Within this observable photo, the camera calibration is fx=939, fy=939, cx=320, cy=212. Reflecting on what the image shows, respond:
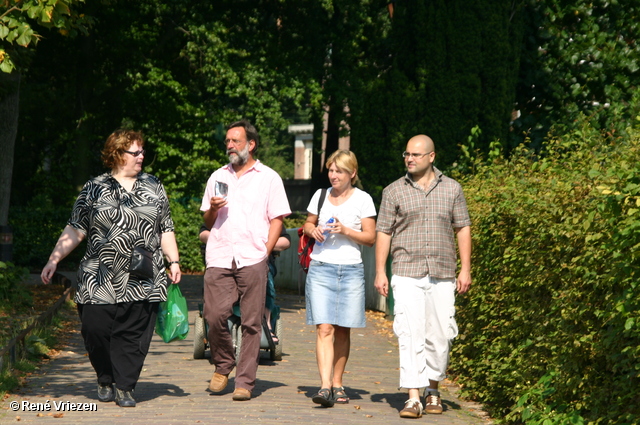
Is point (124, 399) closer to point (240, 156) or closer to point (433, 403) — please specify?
point (240, 156)

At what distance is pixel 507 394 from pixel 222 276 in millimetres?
2348

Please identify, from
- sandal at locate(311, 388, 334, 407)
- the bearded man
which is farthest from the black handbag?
sandal at locate(311, 388, 334, 407)

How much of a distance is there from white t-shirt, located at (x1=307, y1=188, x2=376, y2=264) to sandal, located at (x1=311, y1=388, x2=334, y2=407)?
3.26ft

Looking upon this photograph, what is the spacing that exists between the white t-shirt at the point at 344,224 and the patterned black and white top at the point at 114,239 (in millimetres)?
1250

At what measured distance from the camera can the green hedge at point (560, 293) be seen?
472 cm

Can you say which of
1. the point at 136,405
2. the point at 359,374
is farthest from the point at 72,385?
the point at 359,374

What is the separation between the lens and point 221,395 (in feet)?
24.8

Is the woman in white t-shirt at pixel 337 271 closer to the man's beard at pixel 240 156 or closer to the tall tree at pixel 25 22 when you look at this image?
the man's beard at pixel 240 156

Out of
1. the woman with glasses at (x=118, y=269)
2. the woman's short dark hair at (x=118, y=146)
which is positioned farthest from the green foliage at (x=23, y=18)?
the woman with glasses at (x=118, y=269)

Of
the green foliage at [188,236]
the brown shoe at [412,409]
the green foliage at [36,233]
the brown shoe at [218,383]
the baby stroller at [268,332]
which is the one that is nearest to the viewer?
the brown shoe at [412,409]

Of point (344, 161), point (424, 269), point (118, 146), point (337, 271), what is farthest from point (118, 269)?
point (424, 269)

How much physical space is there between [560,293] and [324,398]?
2177 mm

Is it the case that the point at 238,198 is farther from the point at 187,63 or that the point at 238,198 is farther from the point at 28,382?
the point at 187,63

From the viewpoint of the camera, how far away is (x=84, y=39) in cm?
2375
